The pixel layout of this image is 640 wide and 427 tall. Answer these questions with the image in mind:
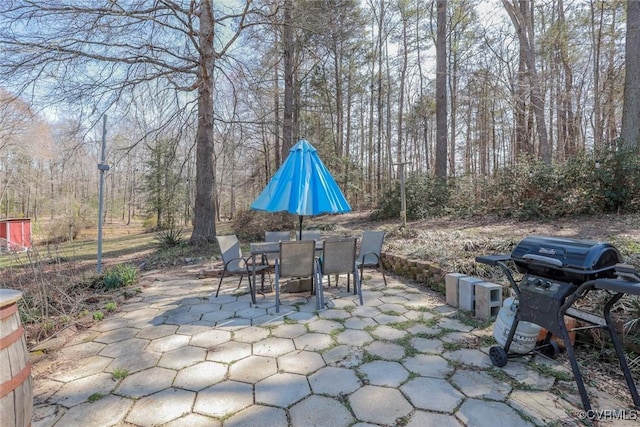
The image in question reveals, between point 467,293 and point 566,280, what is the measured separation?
4.95 ft

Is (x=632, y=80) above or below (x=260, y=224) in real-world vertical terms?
above

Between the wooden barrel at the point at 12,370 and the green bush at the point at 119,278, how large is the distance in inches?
126

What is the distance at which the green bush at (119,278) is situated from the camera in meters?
4.16

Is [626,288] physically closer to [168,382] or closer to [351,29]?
[168,382]

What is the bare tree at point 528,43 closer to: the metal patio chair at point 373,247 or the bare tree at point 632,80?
the bare tree at point 632,80

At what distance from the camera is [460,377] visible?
6.74 feet

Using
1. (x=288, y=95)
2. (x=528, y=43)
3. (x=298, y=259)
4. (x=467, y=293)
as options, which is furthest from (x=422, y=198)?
(x=298, y=259)

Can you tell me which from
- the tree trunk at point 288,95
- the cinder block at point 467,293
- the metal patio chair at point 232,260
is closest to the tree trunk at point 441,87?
the tree trunk at point 288,95

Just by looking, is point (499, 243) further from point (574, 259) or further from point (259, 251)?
point (259, 251)

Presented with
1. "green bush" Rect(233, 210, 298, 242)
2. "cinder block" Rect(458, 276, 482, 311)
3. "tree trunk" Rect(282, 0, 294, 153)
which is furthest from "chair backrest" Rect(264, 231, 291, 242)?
"tree trunk" Rect(282, 0, 294, 153)

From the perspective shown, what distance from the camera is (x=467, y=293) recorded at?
3195 mm

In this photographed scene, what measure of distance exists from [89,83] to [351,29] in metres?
7.83

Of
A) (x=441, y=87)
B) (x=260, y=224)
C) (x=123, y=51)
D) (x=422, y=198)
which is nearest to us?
(x=123, y=51)

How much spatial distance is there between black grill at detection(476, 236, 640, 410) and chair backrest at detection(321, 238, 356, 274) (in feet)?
5.60
